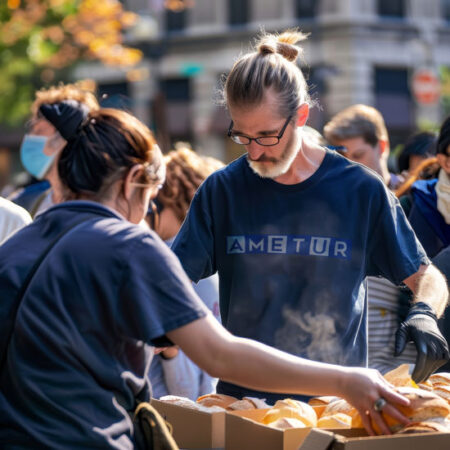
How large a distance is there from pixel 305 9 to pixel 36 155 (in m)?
23.2

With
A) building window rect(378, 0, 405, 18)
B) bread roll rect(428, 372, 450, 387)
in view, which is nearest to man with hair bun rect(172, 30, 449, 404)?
bread roll rect(428, 372, 450, 387)

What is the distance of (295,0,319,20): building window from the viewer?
27.3 m

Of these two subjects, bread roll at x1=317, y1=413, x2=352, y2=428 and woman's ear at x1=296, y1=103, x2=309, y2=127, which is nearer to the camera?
bread roll at x1=317, y1=413, x2=352, y2=428

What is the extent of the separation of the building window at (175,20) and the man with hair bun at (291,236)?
26045mm

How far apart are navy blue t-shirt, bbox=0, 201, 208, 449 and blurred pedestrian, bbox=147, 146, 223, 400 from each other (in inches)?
80.0

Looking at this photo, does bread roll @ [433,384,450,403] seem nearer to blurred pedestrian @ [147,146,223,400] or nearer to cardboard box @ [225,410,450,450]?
cardboard box @ [225,410,450,450]

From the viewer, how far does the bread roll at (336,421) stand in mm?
2533

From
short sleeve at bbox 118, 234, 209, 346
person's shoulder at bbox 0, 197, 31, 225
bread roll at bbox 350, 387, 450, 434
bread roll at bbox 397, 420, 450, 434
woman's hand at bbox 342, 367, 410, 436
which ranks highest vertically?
short sleeve at bbox 118, 234, 209, 346

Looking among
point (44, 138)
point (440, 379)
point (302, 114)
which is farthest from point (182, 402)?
point (44, 138)

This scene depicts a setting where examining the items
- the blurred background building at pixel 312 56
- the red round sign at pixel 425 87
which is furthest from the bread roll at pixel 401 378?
the blurred background building at pixel 312 56

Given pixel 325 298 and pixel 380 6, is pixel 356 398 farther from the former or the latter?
pixel 380 6

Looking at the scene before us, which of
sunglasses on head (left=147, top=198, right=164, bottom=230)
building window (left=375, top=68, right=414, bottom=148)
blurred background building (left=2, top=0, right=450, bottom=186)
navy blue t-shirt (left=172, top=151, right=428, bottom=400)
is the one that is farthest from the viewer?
building window (left=375, top=68, right=414, bottom=148)

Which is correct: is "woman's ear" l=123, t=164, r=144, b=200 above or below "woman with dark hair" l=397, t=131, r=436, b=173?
above

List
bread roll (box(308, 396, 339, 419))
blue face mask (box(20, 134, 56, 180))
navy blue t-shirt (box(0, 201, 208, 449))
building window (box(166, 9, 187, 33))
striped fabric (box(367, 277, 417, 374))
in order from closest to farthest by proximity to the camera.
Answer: navy blue t-shirt (box(0, 201, 208, 449)), bread roll (box(308, 396, 339, 419)), striped fabric (box(367, 277, 417, 374)), blue face mask (box(20, 134, 56, 180)), building window (box(166, 9, 187, 33))
